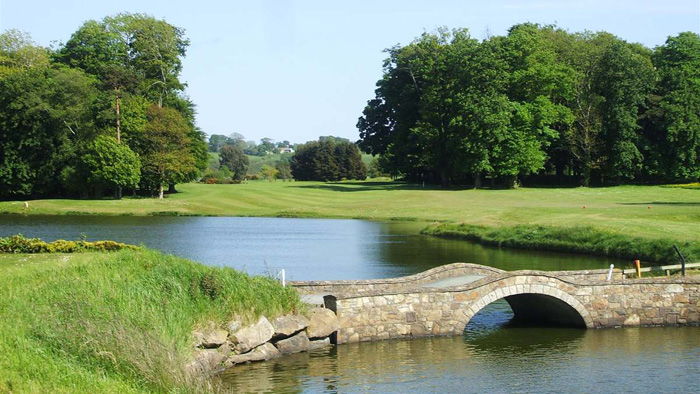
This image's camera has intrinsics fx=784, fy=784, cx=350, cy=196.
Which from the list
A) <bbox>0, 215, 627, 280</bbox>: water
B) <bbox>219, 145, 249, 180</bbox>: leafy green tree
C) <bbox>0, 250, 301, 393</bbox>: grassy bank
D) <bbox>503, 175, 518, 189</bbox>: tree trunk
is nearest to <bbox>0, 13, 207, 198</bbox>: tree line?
<bbox>0, 215, 627, 280</bbox>: water

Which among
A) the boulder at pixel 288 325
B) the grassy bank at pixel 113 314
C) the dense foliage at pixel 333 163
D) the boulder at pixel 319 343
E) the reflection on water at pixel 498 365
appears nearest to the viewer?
the grassy bank at pixel 113 314

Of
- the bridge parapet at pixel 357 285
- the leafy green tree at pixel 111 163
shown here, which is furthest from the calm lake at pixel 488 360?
the leafy green tree at pixel 111 163

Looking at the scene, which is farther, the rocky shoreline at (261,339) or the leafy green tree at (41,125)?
the leafy green tree at (41,125)

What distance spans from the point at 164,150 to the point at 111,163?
227 inches

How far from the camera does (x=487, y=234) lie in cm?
5106

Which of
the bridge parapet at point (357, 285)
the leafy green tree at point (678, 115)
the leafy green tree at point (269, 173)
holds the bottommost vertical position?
the bridge parapet at point (357, 285)

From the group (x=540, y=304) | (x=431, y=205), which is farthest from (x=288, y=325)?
(x=431, y=205)

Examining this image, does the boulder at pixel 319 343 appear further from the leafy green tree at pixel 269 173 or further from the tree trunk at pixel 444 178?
the leafy green tree at pixel 269 173

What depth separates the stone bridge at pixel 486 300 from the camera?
2261 cm

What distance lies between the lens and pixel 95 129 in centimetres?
7888

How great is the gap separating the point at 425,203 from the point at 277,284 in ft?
169

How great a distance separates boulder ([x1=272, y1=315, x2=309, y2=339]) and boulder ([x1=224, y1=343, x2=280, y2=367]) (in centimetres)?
37

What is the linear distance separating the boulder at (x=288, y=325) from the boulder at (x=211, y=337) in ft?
5.38

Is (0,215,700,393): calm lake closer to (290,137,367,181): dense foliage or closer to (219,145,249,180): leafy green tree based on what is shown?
(290,137,367,181): dense foliage
